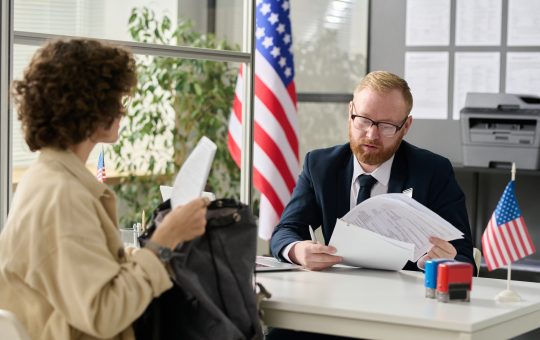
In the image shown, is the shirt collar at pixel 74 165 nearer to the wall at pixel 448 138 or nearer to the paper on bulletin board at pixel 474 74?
the wall at pixel 448 138

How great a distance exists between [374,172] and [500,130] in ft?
6.34

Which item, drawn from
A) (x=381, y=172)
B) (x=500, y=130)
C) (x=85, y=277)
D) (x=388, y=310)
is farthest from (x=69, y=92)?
(x=500, y=130)

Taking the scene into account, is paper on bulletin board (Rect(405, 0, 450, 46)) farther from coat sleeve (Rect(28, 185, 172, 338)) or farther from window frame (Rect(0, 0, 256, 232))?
coat sleeve (Rect(28, 185, 172, 338))

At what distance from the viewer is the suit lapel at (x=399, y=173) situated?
2.78 meters

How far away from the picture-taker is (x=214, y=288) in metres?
1.97

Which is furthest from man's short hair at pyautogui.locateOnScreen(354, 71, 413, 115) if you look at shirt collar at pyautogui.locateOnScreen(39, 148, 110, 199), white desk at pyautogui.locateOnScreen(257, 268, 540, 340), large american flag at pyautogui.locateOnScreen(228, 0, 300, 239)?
large american flag at pyautogui.locateOnScreen(228, 0, 300, 239)

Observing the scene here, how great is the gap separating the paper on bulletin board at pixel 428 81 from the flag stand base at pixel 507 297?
2967mm

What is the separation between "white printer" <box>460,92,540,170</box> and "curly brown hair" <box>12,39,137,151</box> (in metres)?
2.99

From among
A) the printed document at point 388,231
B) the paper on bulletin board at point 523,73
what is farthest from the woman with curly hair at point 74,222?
the paper on bulletin board at point 523,73

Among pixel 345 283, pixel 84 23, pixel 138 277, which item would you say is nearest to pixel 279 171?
pixel 84 23

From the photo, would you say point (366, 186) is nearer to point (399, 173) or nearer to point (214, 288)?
point (399, 173)

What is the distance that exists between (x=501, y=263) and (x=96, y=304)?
1.13 meters

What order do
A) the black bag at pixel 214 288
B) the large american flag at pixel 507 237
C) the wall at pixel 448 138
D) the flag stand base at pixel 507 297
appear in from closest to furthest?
the black bag at pixel 214 288 → the flag stand base at pixel 507 297 → the large american flag at pixel 507 237 → the wall at pixel 448 138

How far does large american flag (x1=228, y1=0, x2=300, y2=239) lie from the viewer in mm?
4977
